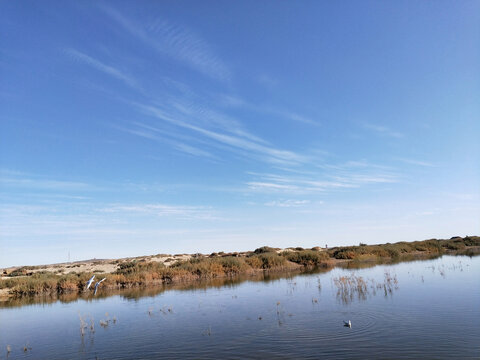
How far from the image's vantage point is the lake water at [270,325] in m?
10.1

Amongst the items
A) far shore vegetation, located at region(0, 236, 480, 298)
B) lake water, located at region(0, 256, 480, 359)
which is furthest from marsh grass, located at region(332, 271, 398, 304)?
far shore vegetation, located at region(0, 236, 480, 298)

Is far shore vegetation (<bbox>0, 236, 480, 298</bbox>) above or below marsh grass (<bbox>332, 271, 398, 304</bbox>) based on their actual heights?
above

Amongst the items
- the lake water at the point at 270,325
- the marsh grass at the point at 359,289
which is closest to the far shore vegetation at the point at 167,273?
the lake water at the point at 270,325

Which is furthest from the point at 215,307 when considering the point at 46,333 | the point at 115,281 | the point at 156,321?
the point at 115,281

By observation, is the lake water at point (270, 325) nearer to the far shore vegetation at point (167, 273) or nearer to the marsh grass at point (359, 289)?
the marsh grass at point (359, 289)

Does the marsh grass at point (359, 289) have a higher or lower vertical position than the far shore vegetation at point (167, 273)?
lower

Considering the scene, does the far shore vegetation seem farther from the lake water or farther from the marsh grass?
the marsh grass

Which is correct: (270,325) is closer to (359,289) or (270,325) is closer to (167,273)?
(359,289)

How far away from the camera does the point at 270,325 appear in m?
13.2

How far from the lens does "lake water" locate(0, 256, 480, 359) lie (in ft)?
33.2

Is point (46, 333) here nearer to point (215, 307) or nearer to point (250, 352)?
point (215, 307)

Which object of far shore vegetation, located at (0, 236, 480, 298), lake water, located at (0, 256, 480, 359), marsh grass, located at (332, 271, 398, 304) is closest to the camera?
lake water, located at (0, 256, 480, 359)

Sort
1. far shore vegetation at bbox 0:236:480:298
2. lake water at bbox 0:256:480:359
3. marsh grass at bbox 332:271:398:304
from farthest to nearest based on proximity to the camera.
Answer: far shore vegetation at bbox 0:236:480:298 → marsh grass at bbox 332:271:398:304 → lake water at bbox 0:256:480:359

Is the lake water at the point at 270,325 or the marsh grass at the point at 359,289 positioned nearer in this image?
the lake water at the point at 270,325
